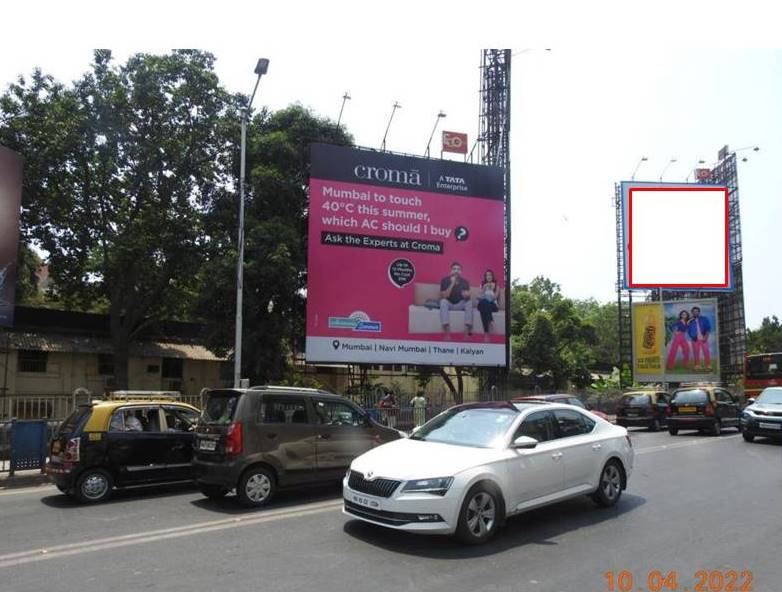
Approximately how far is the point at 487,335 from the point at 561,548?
63.5ft

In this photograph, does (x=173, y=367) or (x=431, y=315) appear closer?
(x=431, y=315)

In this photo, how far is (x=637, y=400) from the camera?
22859mm

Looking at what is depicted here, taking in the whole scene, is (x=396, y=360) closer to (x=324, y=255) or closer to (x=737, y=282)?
(x=324, y=255)

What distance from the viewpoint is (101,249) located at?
24703mm

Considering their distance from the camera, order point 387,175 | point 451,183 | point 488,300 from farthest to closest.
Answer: point 451,183
point 488,300
point 387,175

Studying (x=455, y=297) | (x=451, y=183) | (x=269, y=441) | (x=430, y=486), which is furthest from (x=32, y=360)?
(x=430, y=486)

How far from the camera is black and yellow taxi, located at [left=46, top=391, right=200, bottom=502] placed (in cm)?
940

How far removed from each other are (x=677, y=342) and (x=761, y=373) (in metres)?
8.56

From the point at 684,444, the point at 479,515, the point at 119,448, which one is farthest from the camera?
the point at 684,444

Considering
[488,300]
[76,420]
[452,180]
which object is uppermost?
[452,180]

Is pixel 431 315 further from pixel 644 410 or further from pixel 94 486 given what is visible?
pixel 94 486

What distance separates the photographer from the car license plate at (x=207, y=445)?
29.2 feet

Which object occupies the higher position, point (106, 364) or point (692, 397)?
point (106, 364)

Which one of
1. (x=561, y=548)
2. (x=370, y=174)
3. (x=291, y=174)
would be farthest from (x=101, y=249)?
(x=561, y=548)
